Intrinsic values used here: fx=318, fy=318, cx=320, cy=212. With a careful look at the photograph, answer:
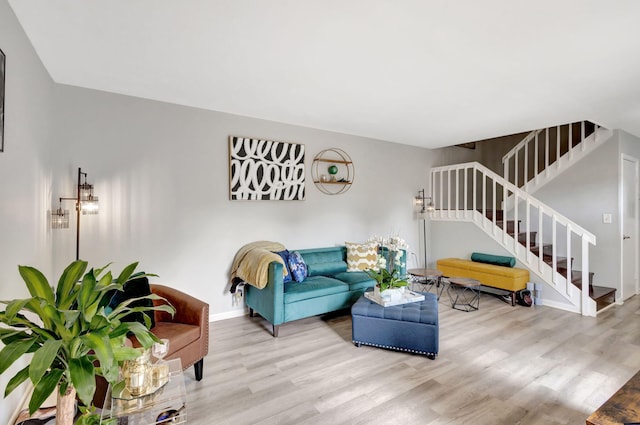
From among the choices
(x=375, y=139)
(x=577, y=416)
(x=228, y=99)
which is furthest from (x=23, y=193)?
(x=375, y=139)

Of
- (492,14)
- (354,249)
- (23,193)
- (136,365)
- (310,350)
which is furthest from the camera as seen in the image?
(354,249)

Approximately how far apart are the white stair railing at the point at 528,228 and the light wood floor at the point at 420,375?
1.98 ft

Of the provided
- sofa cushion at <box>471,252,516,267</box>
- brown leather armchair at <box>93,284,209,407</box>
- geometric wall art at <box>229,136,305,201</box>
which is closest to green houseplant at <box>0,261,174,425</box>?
brown leather armchair at <box>93,284,209,407</box>

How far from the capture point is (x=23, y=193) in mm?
2104

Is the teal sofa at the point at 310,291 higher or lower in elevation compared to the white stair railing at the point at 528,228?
lower

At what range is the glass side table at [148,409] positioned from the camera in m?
1.35

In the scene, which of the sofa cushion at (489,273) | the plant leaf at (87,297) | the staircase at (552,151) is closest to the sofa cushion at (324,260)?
the sofa cushion at (489,273)

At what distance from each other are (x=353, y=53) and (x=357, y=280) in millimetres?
2566

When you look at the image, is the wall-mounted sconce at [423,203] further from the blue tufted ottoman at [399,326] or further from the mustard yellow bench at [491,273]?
the blue tufted ottoman at [399,326]

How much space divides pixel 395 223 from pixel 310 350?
10.6ft

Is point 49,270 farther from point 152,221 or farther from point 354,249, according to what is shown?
point 354,249

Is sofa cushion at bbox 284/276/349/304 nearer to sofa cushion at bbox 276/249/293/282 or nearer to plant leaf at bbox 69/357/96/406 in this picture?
sofa cushion at bbox 276/249/293/282

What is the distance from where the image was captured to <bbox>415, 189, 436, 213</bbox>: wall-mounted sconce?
19.3ft

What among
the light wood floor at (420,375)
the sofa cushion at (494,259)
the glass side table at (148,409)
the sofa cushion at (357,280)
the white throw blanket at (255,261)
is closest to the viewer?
the glass side table at (148,409)
